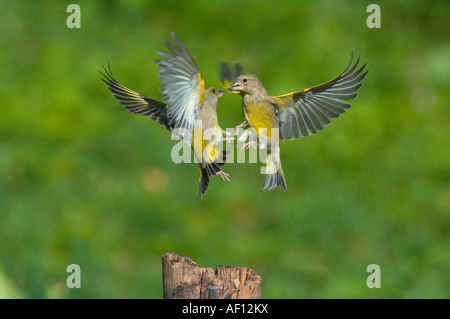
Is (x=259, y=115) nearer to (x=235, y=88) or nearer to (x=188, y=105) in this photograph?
(x=235, y=88)

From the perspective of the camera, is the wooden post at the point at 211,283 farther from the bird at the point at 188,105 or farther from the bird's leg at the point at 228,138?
the bird's leg at the point at 228,138

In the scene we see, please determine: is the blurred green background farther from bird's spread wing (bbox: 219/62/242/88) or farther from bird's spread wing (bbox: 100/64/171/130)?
bird's spread wing (bbox: 219/62/242/88)

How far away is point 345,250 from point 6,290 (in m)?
3.47

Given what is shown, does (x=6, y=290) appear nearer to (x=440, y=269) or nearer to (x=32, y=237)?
(x=32, y=237)

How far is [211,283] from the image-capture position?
9.96 ft

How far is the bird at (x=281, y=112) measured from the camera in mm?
2729

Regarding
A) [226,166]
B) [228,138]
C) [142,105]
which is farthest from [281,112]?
[226,166]

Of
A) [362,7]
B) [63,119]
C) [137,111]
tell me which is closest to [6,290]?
[137,111]

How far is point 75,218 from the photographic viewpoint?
680 centimetres

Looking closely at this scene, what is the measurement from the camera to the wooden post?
3.03 metres

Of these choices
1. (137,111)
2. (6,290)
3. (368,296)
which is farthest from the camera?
(368,296)

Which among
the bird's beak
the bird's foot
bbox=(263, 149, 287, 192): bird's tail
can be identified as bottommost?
bbox=(263, 149, 287, 192): bird's tail

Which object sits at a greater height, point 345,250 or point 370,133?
point 370,133

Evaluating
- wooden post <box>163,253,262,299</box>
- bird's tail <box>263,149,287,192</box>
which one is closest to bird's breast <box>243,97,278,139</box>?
bird's tail <box>263,149,287,192</box>
